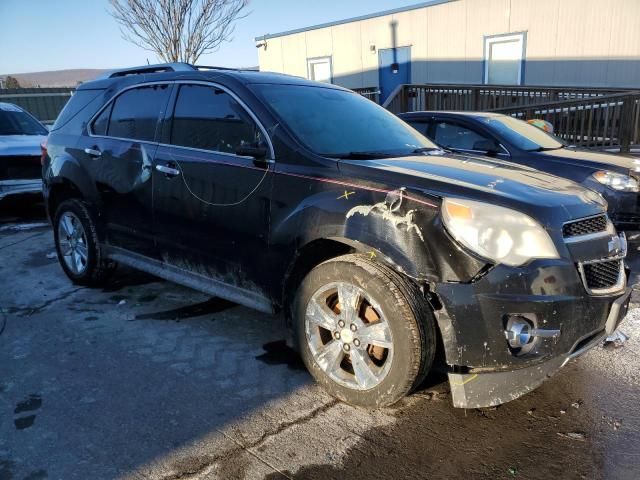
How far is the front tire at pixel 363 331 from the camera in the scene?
260 centimetres

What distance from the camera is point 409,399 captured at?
3033 millimetres

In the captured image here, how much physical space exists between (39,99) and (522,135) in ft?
59.6

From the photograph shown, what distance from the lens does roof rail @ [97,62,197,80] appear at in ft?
13.7

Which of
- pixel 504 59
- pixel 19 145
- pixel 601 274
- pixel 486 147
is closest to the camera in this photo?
pixel 601 274

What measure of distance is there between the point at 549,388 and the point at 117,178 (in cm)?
346

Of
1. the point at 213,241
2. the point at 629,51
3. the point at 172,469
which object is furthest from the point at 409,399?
the point at 629,51

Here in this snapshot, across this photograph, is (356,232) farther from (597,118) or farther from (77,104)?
(597,118)

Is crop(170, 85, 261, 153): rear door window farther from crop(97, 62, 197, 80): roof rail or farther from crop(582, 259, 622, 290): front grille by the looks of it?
crop(582, 259, 622, 290): front grille

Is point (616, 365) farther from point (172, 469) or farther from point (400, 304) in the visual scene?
point (172, 469)

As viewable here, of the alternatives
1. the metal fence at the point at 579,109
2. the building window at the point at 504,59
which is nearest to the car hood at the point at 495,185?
the metal fence at the point at 579,109

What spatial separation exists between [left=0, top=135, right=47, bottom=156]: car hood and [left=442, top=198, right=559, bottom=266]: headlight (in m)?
7.42

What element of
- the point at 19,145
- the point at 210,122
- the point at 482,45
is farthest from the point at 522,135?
the point at 482,45

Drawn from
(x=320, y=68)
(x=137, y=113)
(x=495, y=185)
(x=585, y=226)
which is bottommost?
(x=585, y=226)

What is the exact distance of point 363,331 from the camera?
110 inches
